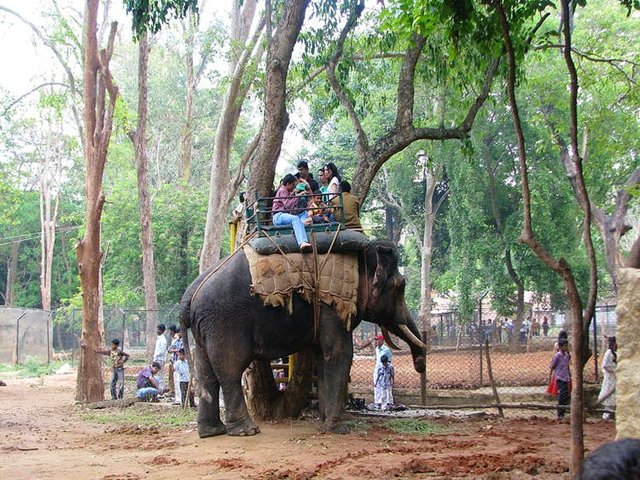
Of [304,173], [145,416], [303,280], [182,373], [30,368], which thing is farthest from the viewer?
[30,368]

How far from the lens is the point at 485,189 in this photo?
95.3ft

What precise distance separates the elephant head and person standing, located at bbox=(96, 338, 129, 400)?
706cm

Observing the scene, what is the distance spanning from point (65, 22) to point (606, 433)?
17140 mm

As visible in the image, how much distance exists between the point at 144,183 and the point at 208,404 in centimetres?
1363

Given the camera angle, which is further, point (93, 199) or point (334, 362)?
point (93, 199)

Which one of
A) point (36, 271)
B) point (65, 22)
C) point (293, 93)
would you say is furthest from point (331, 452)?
point (36, 271)

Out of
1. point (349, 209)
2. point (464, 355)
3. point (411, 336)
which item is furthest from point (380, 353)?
point (464, 355)

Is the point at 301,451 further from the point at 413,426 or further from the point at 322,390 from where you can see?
the point at 413,426

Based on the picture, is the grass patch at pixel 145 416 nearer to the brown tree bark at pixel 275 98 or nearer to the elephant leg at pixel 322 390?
the elephant leg at pixel 322 390

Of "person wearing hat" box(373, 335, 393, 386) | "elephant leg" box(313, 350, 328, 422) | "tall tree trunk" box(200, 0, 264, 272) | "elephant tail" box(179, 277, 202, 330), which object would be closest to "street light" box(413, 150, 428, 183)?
"tall tree trunk" box(200, 0, 264, 272)

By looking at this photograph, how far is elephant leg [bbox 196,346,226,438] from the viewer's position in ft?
32.2

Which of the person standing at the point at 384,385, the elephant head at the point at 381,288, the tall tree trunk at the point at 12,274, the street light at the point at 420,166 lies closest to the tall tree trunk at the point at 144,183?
the person standing at the point at 384,385

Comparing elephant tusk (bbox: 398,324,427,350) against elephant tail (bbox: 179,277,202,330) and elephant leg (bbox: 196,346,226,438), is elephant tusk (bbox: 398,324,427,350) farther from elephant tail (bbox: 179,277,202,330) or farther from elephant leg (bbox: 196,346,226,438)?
elephant tail (bbox: 179,277,202,330)

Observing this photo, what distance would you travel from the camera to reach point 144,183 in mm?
22312
